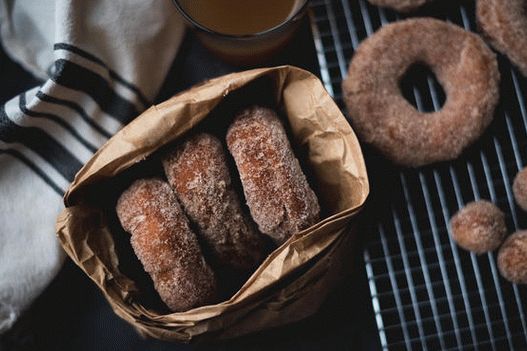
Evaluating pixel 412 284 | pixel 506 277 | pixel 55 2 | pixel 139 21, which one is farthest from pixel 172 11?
A: pixel 506 277

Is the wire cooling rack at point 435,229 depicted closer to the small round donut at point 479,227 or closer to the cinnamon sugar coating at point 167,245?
the small round donut at point 479,227

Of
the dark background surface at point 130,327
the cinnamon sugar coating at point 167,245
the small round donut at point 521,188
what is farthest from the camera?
the dark background surface at point 130,327

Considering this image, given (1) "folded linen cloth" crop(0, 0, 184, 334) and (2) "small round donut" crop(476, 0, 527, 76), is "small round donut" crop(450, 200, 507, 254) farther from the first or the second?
(1) "folded linen cloth" crop(0, 0, 184, 334)

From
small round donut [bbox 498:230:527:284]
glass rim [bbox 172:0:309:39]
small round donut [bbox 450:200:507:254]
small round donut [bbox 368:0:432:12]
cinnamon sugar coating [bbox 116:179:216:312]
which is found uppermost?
glass rim [bbox 172:0:309:39]

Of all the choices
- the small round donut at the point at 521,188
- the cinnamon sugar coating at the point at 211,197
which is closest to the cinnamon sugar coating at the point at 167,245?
the cinnamon sugar coating at the point at 211,197

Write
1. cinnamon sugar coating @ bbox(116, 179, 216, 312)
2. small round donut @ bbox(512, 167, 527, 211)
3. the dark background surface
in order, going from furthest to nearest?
the dark background surface → small round donut @ bbox(512, 167, 527, 211) → cinnamon sugar coating @ bbox(116, 179, 216, 312)

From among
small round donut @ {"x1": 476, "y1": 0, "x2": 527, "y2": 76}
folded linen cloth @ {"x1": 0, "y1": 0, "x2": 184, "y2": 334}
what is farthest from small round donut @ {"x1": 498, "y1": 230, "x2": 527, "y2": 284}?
folded linen cloth @ {"x1": 0, "y1": 0, "x2": 184, "y2": 334}

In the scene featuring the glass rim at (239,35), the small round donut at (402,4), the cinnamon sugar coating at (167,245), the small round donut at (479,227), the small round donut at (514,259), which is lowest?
the small round donut at (514,259)
